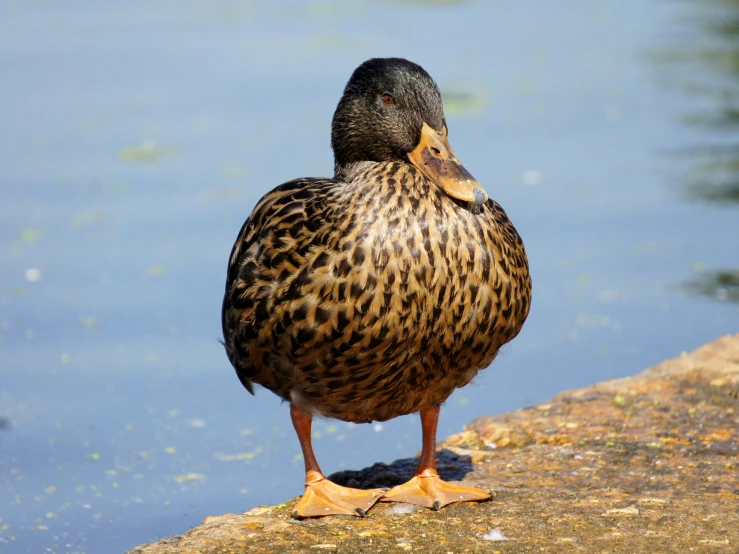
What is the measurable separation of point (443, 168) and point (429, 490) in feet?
3.93

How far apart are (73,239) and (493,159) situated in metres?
3.17

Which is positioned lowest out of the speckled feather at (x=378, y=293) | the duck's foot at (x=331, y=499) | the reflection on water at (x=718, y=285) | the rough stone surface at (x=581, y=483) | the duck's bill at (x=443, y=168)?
the rough stone surface at (x=581, y=483)

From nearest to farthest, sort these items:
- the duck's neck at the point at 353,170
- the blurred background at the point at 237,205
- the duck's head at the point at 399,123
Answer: the duck's head at the point at 399,123 → the duck's neck at the point at 353,170 → the blurred background at the point at 237,205

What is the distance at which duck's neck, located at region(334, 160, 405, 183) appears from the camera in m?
→ 4.27

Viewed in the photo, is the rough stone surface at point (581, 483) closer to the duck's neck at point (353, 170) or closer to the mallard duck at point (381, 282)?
the mallard duck at point (381, 282)

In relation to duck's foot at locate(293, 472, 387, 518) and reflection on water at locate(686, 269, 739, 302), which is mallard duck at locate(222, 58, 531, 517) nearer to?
duck's foot at locate(293, 472, 387, 518)

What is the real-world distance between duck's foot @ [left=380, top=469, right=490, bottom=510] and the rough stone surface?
45 mm

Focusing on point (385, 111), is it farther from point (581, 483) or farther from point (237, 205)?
point (237, 205)

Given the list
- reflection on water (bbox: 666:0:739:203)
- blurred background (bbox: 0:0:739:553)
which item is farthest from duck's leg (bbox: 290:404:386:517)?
reflection on water (bbox: 666:0:739:203)

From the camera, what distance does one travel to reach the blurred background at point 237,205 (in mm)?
5574

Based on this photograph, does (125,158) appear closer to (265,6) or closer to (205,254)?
(205,254)

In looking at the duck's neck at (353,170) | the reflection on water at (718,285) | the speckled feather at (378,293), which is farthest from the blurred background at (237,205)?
the duck's neck at (353,170)

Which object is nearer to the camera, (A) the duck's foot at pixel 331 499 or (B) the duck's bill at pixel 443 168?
(B) the duck's bill at pixel 443 168

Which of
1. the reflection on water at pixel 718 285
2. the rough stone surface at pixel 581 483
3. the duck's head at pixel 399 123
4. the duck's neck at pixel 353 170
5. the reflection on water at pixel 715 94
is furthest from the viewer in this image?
the reflection on water at pixel 715 94
